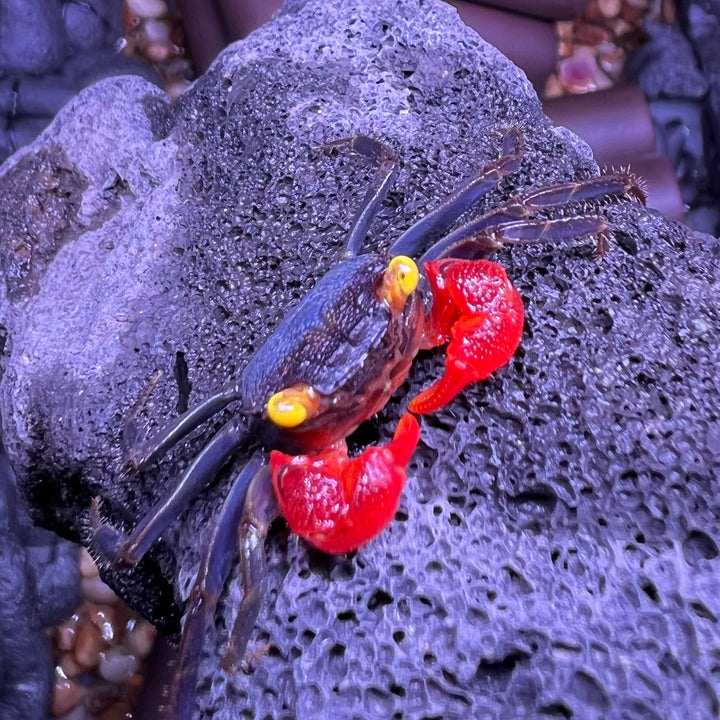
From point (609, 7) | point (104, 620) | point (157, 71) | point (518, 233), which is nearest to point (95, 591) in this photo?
point (104, 620)

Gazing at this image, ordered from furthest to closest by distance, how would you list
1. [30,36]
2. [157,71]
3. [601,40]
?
[601,40] < [157,71] < [30,36]

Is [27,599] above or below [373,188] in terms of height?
below

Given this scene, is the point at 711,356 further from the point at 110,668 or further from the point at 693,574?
the point at 110,668

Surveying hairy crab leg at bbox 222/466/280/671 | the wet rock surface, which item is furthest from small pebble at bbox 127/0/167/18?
hairy crab leg at bbox 222/466/280/671

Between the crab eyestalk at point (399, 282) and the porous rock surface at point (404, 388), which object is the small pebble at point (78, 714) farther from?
the crab eyestalk at point (399, 282)

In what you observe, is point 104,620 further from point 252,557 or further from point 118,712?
point 252,557

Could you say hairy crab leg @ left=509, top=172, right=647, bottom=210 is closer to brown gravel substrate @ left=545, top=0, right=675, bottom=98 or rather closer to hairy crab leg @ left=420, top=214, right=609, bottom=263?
hairy crab leg @ left=420, top=214, right=609, bottom=263

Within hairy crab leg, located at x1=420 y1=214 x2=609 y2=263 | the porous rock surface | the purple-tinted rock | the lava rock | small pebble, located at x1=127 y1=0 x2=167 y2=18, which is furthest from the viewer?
small pebble, located at x1=127 y1=0 x2=167 y2=18
